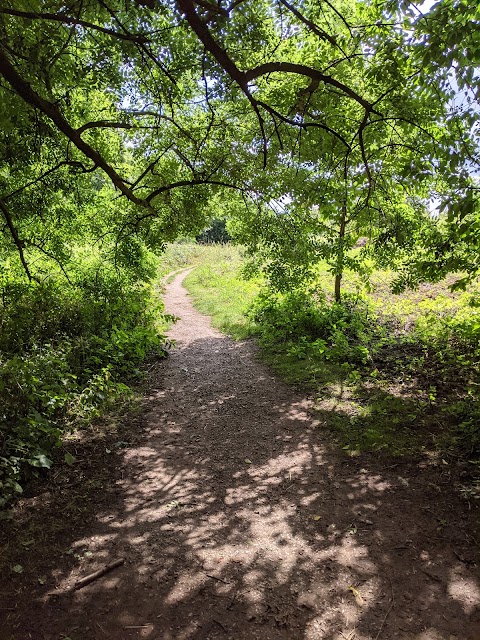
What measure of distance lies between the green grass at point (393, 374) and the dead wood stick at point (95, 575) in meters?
2.87

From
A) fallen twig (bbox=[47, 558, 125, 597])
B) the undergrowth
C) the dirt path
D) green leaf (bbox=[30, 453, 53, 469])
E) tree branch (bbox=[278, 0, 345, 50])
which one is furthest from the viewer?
the undergrowth

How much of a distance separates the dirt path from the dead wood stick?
0.05 meters

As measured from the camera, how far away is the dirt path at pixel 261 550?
2.75 meters

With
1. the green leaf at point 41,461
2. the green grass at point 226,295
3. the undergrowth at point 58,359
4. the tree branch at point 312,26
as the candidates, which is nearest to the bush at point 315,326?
the green grass at point 226,295

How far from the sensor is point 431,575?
10.1ft

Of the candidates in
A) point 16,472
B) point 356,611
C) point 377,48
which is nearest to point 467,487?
point 356,611

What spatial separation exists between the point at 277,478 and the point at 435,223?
243 inches

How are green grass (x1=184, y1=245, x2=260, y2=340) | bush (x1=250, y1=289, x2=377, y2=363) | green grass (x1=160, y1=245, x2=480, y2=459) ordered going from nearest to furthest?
green grass (x1=160, y1=245, x2=480, y2=459), bush (x1=250, y1=289, x2=377, y2=363), green grass (x1=184, y1=245, x2=260, y2=340)

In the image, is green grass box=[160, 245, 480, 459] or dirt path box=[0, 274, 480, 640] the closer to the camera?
dirt path box=[0, 274, 480, 640]

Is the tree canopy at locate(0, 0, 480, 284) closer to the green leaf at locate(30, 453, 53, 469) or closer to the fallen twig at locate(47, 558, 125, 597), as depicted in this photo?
the green leaf at locate(30, 453, 53, 469)

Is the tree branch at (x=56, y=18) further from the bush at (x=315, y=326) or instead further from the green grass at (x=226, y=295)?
the green grass at (x=226, y=295)

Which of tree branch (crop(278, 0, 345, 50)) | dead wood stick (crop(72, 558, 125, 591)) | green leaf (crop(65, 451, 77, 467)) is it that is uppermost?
tree branch (crop(278, 0, 345, 50))

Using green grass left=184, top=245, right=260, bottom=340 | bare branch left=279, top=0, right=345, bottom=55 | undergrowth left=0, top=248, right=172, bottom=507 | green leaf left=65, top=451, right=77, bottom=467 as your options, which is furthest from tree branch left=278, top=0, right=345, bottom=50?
green grass left=184, top=245, right=260, bottom=340

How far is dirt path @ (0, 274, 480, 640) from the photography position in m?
2.75
